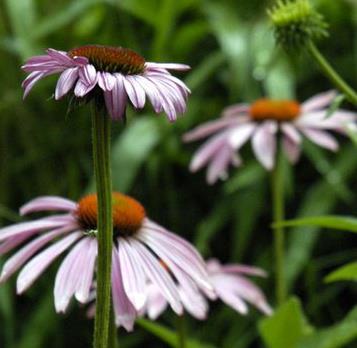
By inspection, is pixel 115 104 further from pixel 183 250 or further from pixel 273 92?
pixel 273 92

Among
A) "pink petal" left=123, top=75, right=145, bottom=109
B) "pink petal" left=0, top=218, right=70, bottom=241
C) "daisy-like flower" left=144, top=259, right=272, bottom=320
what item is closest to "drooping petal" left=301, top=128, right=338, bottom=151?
"daisy-like flower" left=144, top=259, right=272, bottom=320

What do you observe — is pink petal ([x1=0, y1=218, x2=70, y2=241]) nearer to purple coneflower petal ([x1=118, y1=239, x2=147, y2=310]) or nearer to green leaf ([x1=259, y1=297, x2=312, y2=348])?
purple coneflower petal ([x1=118, y1=239, x2=147, y2=310])

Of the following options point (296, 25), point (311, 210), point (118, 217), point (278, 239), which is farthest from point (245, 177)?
point (118, 217)

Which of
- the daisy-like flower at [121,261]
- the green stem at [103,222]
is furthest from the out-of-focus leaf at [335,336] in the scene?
the green stem at [103,222]

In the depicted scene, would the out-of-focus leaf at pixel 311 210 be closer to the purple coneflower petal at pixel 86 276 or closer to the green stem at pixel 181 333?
the green stem at pixel 181 333

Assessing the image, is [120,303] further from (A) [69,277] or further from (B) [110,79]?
(B) [110,79]
